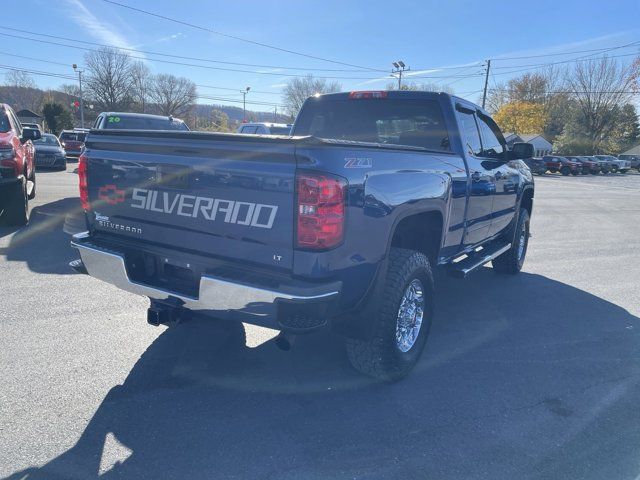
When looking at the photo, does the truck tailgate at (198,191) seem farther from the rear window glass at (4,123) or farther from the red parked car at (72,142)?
the red parked car at (72,142)

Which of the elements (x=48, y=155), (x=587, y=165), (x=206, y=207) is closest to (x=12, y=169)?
(x=206, y=207)

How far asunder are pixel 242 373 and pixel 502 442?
1.76 meters

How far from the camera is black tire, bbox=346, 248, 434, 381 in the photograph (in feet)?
10.2

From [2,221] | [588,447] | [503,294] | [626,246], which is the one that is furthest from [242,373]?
[626,246]

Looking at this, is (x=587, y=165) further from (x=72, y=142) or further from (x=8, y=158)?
(x=8, y=158)

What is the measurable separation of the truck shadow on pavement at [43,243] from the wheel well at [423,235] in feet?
13.1

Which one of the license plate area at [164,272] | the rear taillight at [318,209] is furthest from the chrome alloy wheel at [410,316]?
the license plate area at [164,272]

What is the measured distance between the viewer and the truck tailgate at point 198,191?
2605mm

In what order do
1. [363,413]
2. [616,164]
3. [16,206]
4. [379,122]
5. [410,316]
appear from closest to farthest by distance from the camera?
[363,413], [410,316], [379,122], [16,206], [616,164]

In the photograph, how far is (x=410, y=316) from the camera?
11.8 feet

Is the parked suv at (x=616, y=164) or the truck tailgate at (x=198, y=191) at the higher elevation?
the truck tailgate at (x=198, y=191)

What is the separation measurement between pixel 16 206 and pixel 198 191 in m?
6.27

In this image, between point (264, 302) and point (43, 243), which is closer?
point (264, 302)

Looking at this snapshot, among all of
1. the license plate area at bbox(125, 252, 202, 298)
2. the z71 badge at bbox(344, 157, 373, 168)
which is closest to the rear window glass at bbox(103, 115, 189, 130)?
the license plate area at bbox(125, 252, 202, 298)
